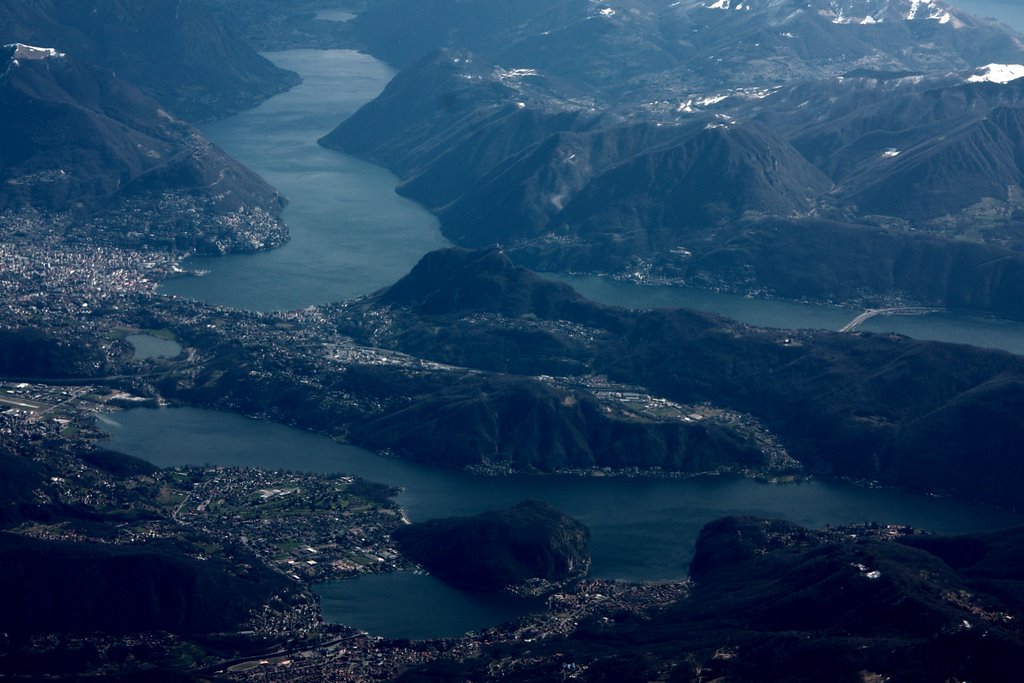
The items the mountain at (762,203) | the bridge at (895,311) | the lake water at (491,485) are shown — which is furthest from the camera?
the mountain at (762,203)

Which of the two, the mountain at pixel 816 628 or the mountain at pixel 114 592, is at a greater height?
the mountain at pixel 816 628

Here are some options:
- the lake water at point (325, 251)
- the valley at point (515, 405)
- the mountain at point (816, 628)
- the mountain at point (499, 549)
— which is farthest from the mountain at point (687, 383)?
the mountain at point (816, 628)

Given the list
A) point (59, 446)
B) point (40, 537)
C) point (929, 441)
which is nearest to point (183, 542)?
point (40, 537)

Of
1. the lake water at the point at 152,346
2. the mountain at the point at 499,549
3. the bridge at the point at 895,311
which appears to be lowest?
the mountain at the point at 499,549

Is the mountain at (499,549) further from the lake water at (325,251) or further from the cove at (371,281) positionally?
the lake water at (325,251)

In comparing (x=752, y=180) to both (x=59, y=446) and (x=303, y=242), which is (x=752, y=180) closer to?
(x=303, y=242)

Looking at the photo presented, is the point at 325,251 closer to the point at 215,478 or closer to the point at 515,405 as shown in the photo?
the point at 515,405

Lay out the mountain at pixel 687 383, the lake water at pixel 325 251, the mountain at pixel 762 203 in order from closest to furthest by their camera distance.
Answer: the mountain at pixel 687 383 → the lake water at pixel 325 251 → the mountain at pixel 762 203

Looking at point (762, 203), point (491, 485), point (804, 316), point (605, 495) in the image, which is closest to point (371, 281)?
point (804, 316)
